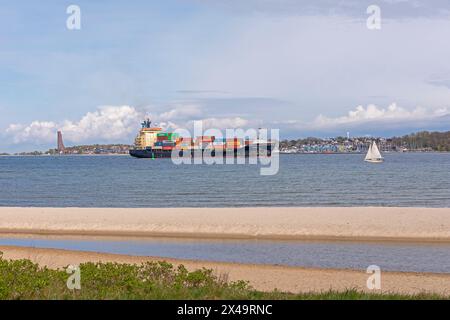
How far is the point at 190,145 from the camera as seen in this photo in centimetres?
15925

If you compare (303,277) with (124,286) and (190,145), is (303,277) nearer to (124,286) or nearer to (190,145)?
(124,286)

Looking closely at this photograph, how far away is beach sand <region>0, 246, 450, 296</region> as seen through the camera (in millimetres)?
14273

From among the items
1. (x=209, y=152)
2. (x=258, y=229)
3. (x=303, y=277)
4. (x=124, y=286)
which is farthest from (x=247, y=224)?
(x=209, y=152)

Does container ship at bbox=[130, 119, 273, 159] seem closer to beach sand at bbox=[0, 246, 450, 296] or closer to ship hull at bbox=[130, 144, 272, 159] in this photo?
ship hull at bbox=[130, 144, 272, 159]

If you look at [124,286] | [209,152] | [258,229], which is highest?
[209,152]

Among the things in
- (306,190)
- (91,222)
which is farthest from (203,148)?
(91,222)

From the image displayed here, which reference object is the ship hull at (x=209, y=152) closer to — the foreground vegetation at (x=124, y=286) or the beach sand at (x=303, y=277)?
the beach sand at (x=303, y=277)

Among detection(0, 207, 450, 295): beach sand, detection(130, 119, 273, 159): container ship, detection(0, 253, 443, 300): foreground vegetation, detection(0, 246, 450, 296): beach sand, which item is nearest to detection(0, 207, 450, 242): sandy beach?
detection(0, 207, 450, 295): beach sand

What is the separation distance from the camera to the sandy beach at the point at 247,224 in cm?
2405

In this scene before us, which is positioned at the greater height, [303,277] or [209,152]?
[209,152]

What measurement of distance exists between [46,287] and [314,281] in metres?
7.46

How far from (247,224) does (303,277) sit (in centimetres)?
1052

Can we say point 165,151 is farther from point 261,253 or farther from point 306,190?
point 261,253

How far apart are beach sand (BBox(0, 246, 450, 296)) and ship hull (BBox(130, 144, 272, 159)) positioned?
13078 cm
